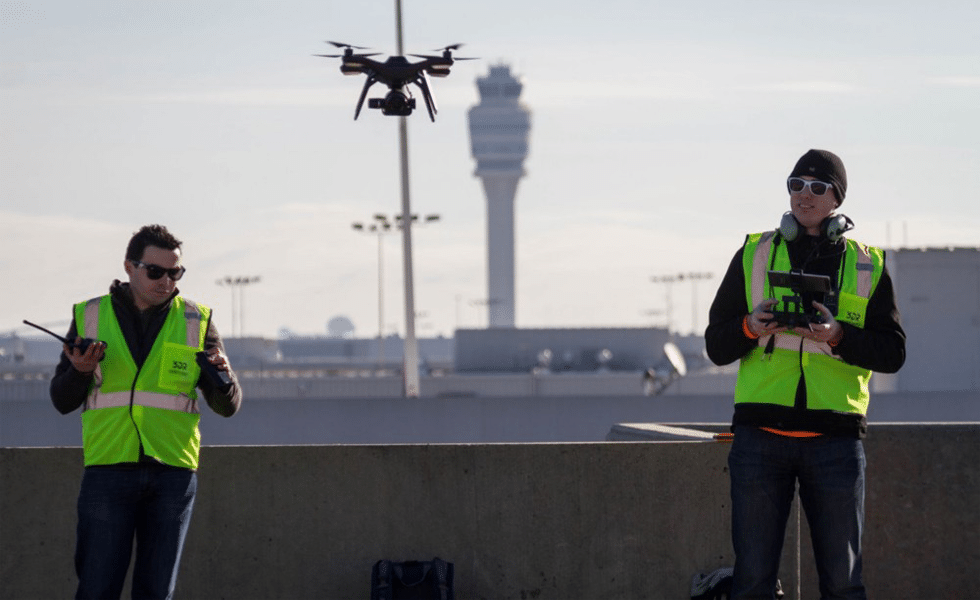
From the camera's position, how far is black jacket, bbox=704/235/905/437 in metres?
6.56

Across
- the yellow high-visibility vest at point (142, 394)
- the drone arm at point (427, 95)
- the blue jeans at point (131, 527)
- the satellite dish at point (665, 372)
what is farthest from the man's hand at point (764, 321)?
the satellite dish at point (665, 372)

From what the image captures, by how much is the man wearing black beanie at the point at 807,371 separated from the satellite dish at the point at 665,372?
84.6 feet

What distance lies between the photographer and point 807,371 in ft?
21.8

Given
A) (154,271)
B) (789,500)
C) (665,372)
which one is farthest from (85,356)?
(665,372)

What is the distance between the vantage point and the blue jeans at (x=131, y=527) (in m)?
6.81

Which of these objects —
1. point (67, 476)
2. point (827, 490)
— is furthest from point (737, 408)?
point (67, 476)

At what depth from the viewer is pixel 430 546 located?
8.87 meters

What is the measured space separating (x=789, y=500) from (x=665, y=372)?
72087 mm

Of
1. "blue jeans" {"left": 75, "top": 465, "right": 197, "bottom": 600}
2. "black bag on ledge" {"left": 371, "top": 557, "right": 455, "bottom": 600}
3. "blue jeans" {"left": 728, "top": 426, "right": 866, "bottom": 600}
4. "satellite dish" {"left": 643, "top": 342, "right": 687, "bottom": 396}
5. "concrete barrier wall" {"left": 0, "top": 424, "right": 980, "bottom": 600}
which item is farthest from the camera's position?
"satellite dish" {"left": 643, "top": 342, "right": 687, "bottom": 396}

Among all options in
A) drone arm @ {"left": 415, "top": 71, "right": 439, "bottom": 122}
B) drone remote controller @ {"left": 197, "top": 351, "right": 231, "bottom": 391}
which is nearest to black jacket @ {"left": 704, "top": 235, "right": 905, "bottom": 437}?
drone remote controller @ {"left": 197, "top": 351, "right": 231, "bottom": 391}

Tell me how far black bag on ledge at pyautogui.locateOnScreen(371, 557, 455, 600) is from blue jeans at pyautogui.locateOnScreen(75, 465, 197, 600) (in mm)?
1796

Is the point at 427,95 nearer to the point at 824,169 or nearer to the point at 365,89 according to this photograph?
the point at 365,89

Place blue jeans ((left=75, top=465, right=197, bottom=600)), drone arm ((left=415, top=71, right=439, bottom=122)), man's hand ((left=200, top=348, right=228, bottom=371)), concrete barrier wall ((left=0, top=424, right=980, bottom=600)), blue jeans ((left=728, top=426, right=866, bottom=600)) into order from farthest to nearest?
drone arm ((left=415, top=71, right=439, bottom=122))
concrete barrier wall ((left=0, top=424, right=980, bottom=600))
man's hand ((left=200, top=348, right=228, bottom=371))
blue jeans ((left=75, top=465, right=197, bottom=600))
blue jeans ((left=728, top=426, right=866, bottom=600))

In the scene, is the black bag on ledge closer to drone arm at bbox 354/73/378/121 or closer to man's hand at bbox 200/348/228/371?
man's hand at bbox 200/348/228/371
